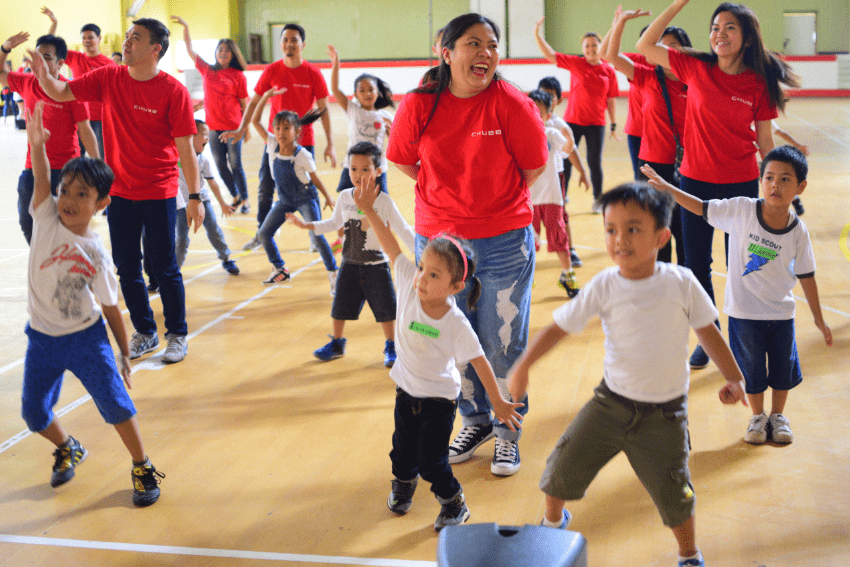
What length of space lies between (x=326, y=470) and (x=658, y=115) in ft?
10.4

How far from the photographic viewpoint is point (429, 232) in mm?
3127

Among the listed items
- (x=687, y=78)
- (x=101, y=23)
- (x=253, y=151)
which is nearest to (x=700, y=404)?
(x=687, y=78)

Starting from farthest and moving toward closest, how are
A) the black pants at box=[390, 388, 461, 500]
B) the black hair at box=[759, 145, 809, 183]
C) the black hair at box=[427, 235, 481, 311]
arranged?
the black hair at box=[759, 145, 809, 183] → the black pants at box=[390, 388, 461, 500] → the black hair at box=[427, 235, 481, 311]

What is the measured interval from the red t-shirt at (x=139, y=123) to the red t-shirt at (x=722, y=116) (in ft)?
9.41

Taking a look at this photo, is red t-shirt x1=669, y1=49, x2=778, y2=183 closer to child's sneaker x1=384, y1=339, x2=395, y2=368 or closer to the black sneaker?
the black sneaker

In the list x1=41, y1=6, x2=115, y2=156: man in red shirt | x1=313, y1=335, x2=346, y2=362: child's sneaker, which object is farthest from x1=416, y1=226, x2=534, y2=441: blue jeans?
x1=41, y1=6, x2=115, y2=156: man in red shirt

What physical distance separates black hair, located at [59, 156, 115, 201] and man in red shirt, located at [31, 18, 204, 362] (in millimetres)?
1402

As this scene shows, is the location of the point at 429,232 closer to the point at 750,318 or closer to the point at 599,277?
the point at 599,277

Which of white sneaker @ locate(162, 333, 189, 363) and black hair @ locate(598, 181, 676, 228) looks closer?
black hair @ locate(598, 181, 676, 228)

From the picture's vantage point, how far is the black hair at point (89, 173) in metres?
3.08

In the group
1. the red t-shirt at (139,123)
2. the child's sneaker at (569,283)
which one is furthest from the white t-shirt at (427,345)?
the child's sneaker at (569,283)

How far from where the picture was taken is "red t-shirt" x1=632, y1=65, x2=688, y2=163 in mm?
4855

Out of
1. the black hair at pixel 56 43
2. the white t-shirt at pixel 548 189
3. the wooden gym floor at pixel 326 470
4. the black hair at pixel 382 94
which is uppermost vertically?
the black hair at pixel 56 43

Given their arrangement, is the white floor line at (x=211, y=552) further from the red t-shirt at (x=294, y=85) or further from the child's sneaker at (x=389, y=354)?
the red t-shirt at (x=294, y=85)
